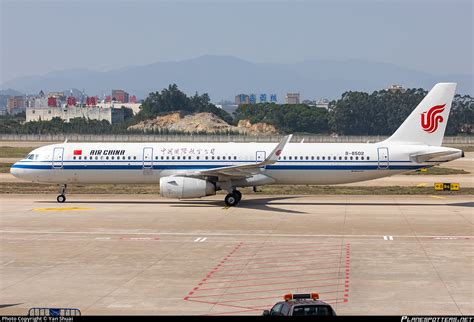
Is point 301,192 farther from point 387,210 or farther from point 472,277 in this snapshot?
point 472,277

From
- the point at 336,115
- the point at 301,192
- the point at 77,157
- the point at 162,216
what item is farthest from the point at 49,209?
the point at 336,115

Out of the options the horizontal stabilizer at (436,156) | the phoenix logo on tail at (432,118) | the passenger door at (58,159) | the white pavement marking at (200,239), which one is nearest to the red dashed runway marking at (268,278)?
the white pavement marking at (200,239)

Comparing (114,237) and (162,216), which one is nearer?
(114,237)

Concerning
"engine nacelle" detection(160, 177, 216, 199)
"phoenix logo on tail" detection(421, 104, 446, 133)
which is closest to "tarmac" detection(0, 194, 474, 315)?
"engine nacelle" detection(160, 177, 216, 199)

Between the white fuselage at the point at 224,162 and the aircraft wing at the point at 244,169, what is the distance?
1099 mm

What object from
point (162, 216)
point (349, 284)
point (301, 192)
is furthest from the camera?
point (301, 192)

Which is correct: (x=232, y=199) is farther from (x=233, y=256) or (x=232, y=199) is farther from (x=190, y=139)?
(x=190, y=139)

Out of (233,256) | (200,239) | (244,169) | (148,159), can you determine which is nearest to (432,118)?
(244,169)

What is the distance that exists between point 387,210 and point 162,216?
13324mm

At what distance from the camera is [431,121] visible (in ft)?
158

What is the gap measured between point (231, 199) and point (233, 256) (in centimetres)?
1627

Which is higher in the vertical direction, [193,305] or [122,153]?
[122,153]

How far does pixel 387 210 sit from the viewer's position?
4519 centimetres

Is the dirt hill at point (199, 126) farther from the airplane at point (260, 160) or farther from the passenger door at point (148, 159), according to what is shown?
the passenger door at point (148, 159)
